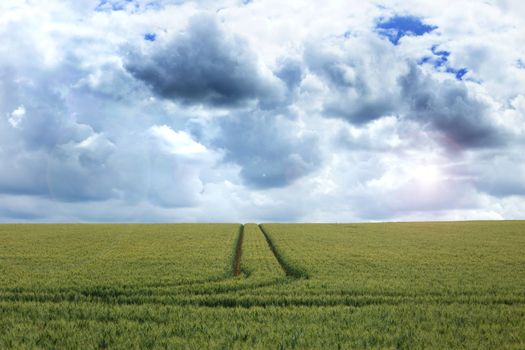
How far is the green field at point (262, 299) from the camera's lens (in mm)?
12555

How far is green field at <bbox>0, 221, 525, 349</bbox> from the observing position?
12.6 meters

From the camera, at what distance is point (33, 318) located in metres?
15.2

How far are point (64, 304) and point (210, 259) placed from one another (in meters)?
12.1

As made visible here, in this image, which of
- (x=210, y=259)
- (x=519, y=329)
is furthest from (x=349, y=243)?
(x=519, y=329)

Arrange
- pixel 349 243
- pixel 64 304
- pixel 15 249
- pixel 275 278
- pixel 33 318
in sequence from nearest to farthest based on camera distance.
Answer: pixel 33 318
pixel 64 304
pixel 275 278
pixel 15 249
pixel 349 243

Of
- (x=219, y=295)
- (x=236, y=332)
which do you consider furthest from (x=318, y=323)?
(x=219, y=295)

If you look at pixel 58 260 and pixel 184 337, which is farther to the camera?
pixel 58 260

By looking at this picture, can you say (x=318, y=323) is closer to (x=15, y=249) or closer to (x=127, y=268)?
(x=127, y=268)

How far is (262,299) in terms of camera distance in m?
17.4

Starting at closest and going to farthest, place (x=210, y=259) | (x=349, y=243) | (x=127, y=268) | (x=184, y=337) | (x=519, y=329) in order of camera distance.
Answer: (x=184, y=337) → (x=519, y=329) → (x=127, y=268) → (x=210, y=259) → (x=349, y=243)

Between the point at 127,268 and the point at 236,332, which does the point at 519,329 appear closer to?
the point at 236,332

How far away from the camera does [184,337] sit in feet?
41.5

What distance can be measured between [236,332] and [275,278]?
954cm

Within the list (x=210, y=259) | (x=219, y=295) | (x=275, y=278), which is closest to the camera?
(x=219, y=295)
